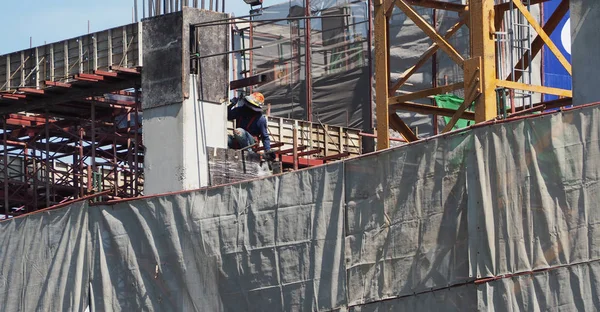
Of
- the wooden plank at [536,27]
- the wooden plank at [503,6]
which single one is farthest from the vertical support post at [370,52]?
the wooden plank at [536,27]

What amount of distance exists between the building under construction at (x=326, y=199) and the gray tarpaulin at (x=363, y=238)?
3cm

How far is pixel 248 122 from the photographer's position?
3184 centimetres

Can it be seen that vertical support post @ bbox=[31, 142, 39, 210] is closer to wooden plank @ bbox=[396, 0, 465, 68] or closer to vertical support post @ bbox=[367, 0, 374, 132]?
vertical support post @ bbox=[367, 0, 374, 132]

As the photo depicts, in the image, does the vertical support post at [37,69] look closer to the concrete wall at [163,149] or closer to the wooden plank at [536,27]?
the concrete wall at [163,149]

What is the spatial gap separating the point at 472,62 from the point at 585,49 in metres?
2.95

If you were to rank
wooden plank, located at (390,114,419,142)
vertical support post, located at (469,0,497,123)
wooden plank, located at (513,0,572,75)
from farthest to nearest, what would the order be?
wooden plank, located at (390,114,419,142) < wooden plank, located at (513,0,572,75) < vertical support post, located at (469,0,497,123)

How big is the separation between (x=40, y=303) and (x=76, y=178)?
14.9m

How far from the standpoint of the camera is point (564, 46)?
5112cm

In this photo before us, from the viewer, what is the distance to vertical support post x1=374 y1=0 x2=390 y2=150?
85.0ft

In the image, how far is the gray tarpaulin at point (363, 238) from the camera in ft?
63.6

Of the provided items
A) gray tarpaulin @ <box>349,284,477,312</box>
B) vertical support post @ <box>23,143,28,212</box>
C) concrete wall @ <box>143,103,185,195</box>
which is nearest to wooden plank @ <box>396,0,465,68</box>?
gray tarpaulin @ <box>349,284,477,312</box>

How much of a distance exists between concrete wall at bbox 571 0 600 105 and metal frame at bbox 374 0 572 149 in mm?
2141

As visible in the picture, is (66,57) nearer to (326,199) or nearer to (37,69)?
(37,69)

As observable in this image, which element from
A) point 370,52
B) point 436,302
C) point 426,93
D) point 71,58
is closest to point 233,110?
point 71,58
